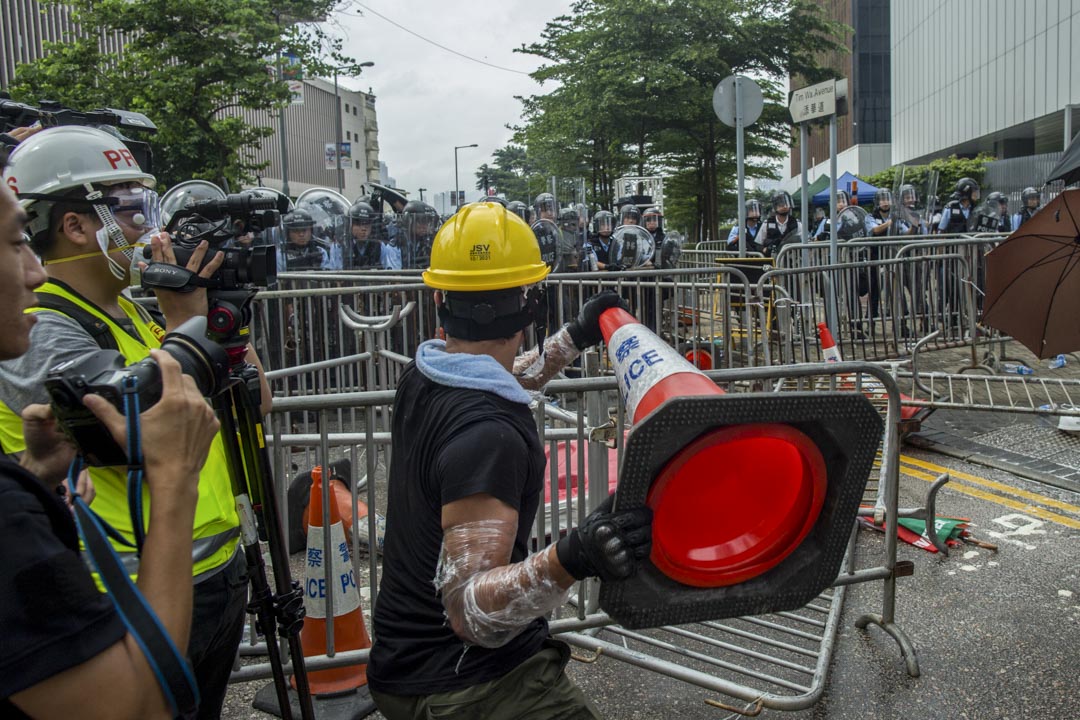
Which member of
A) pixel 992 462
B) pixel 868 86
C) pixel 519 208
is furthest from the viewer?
pixel 868 86

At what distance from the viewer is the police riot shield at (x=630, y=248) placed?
12945 mm

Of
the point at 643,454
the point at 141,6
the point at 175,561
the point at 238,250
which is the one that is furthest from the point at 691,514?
the point at 141,6

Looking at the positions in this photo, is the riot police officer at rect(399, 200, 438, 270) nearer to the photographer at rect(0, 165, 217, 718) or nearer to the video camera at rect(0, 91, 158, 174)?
the video camera at rect(0, 91, 158, 174)

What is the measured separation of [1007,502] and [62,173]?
5.69m

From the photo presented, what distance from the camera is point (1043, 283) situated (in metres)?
5.52

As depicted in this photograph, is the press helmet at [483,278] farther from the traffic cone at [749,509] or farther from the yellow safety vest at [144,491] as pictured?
the yellow safety vest at [144,491]

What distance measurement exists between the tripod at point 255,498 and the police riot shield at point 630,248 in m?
10.7

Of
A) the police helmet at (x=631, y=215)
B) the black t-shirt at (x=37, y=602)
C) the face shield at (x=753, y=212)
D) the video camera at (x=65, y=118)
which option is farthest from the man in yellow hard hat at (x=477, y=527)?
the face shield at (x=753, y=212)

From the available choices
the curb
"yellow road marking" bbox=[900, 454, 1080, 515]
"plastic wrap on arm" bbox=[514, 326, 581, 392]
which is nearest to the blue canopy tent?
the curb

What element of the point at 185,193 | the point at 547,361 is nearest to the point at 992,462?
the point at 547,361

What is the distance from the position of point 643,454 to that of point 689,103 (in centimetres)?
2786

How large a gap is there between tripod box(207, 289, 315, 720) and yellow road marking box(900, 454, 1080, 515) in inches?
198

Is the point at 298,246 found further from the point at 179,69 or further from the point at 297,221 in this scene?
the point at 179,69

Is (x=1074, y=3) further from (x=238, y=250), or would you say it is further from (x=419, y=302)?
(x=238, y=250)
